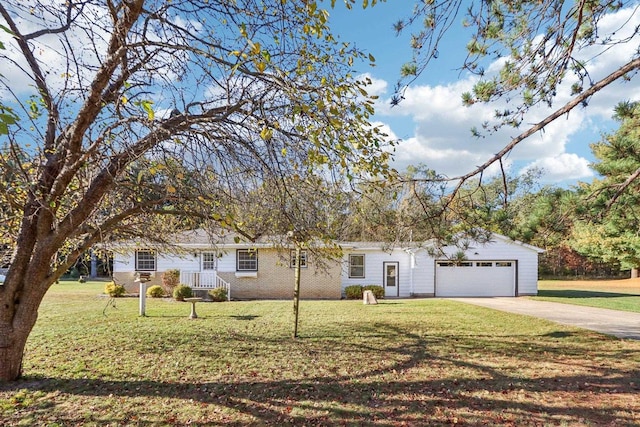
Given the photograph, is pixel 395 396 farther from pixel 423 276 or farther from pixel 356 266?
pixel 423 276

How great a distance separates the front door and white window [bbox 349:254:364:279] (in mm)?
1176

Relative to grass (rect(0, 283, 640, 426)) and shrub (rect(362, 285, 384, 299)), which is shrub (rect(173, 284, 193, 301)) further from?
shrub (rect(362, 285, 384, 299))

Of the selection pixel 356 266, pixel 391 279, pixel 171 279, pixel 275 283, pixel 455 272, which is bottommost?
pixel 275 283

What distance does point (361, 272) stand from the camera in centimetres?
1938

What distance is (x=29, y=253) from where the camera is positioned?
5.50 meters

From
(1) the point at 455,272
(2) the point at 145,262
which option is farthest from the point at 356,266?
(2) the point at 145,262

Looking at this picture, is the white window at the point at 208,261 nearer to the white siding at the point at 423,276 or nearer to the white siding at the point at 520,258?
the white siding at the point at 423,276

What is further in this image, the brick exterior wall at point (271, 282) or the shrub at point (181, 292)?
the brick exterior wall at point (271, 282)

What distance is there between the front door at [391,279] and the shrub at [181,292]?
366 inches

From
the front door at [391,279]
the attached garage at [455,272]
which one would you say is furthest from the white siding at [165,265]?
the front door at [391,279]

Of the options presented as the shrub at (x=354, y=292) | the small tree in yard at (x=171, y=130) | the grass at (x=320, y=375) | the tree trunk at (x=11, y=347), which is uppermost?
the small tree in yard at (x=171, y=130)

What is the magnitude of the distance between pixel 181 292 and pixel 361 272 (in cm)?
842

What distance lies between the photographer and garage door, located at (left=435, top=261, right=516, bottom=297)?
1986 cm

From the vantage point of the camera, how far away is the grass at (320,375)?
15.0 ft
